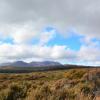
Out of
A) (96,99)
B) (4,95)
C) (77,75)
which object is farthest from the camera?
(77,75)

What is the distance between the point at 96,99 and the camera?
12453 mm

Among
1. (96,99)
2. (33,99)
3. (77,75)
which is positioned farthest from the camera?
(77,75)

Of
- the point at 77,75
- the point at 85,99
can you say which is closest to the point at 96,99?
the point at 85,99

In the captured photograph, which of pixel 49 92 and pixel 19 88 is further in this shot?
pixel 19 88

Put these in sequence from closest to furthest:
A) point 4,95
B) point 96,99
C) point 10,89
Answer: point 96,99 < point 4,95 < point 10,89

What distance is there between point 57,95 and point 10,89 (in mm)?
2732

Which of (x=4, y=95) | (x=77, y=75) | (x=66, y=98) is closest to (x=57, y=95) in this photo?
(x=66, y=98)

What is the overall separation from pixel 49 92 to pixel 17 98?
5.14ft

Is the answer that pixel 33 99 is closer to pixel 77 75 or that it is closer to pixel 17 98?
pixel 17 98

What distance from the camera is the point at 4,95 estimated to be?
14211 mm

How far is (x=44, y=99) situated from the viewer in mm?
13383

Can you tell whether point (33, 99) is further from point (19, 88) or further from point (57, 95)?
point (19, 88)

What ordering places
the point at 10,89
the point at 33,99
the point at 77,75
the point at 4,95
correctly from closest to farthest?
the point at 33,99, the point at 4,95, the point at 10,89, the point at 77,75

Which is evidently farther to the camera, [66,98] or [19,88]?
[19,88]
